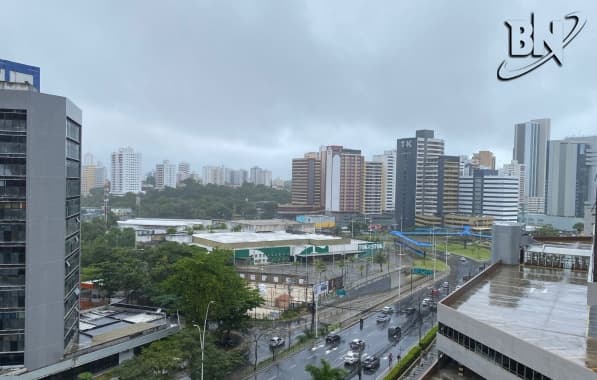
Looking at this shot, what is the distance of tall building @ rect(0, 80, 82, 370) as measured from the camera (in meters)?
19.5

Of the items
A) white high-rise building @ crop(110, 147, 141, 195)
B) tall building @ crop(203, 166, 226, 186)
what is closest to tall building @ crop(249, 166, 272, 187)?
tall building @ crop(203, 166, 226, 186)

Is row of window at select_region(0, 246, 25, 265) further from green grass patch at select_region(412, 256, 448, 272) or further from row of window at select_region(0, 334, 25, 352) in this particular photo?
green grass patch at select_region(412, 256, 448, 272)

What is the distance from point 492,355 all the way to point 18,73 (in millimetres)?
20023

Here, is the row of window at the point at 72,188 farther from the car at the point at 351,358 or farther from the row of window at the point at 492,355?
the row of window at the point at 492,355

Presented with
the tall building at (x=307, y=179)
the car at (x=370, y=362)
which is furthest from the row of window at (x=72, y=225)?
the tall building at (x=307, y=179)

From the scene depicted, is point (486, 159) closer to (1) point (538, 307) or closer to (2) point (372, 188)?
(2) point (372, 188)

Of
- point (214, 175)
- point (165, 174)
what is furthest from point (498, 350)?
point (214, 175)

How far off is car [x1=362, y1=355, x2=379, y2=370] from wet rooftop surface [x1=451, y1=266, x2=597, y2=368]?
632 centimetres

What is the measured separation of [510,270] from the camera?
87.5 feet

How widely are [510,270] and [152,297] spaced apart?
852 inches

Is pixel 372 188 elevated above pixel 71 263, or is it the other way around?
pixel 372 188

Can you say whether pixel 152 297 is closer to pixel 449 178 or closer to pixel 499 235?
pixel 499 235

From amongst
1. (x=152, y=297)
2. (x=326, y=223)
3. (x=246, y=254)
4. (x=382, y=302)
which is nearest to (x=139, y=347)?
(x=152, y=297)

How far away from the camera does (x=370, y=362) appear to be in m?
24.4
